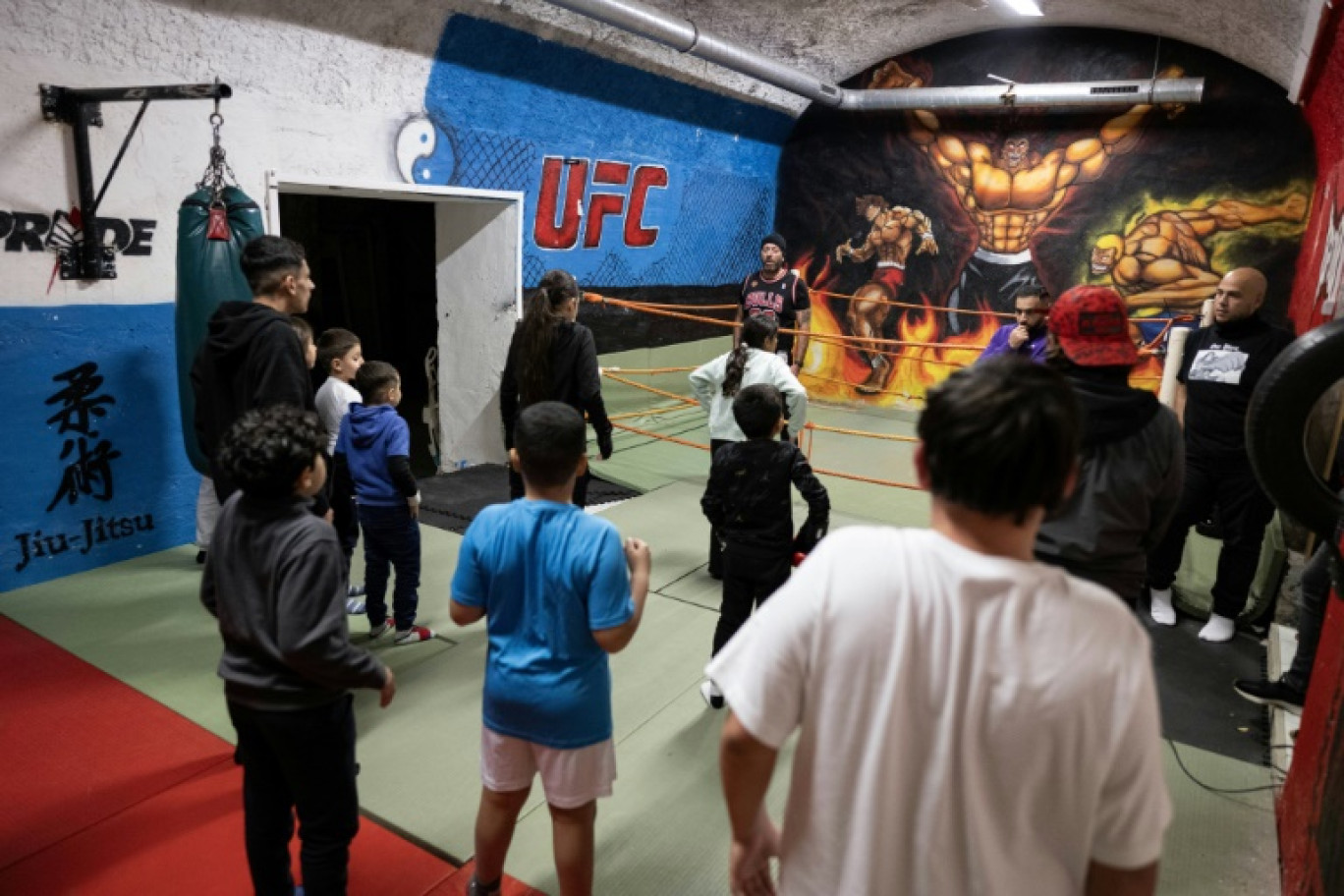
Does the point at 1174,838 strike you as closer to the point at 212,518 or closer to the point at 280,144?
the point at 212,518

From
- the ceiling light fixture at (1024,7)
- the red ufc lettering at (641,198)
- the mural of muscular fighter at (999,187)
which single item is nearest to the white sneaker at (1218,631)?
the ceiling light fixture at (1024,7)

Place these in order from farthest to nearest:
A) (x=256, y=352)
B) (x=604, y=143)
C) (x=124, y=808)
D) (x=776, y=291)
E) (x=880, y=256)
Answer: (x=880, y=256)
(x=604, y=143)
(x=776, y=291)
(x=256, y=352)
(x=124, y=808)

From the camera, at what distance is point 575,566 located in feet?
5.44

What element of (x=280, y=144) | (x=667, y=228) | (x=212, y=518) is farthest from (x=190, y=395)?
(x=667, y=228)

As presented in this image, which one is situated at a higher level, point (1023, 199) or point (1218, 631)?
point (1023, 199)

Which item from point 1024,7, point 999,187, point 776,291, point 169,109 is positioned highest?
point 1024,7

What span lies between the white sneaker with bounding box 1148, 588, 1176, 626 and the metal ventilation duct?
14.3 ft

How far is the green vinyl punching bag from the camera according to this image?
3.46 m

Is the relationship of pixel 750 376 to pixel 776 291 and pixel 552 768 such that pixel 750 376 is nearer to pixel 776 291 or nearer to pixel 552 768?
pixel 552 768

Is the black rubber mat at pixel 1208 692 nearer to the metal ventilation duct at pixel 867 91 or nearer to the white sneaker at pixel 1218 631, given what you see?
the white sneaker at pixel 1218 631

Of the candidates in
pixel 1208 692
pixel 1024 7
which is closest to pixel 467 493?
pixel 1208 692

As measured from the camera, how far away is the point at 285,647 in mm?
1620

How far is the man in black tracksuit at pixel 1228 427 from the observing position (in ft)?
10.6

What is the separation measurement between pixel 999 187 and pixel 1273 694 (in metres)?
6.42
